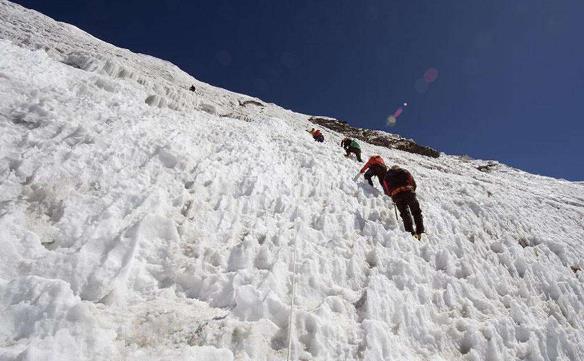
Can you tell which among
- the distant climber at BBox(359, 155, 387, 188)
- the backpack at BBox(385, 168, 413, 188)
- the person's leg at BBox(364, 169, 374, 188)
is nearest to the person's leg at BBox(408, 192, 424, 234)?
the backpack at BBox(385, 168, 413, 188)

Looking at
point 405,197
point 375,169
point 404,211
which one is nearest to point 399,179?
point 405,197

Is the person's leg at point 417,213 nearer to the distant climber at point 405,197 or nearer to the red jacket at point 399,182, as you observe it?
the distant climber at point 405,197

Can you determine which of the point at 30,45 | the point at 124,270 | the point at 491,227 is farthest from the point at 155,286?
the point at 30,45

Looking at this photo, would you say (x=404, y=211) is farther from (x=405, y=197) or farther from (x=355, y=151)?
(x=355, y=151)

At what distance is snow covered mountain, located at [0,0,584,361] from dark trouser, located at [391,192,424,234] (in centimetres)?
38

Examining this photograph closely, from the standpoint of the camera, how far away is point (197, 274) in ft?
19.3

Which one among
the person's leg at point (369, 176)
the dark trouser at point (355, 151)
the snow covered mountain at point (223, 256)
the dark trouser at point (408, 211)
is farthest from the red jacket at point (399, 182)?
the dark trouser at point (355, 151)

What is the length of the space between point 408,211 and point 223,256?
A: 17.2 ft

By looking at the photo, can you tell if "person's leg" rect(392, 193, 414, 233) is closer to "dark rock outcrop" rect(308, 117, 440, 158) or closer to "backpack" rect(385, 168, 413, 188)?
"backpack" rect(385, 168, 413, 188)

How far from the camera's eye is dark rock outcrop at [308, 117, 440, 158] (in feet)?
115

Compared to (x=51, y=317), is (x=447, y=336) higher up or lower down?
higher up

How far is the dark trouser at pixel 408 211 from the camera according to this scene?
9195mm

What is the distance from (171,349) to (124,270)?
1.60 metres

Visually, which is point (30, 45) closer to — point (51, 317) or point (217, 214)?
point (217, 214)
